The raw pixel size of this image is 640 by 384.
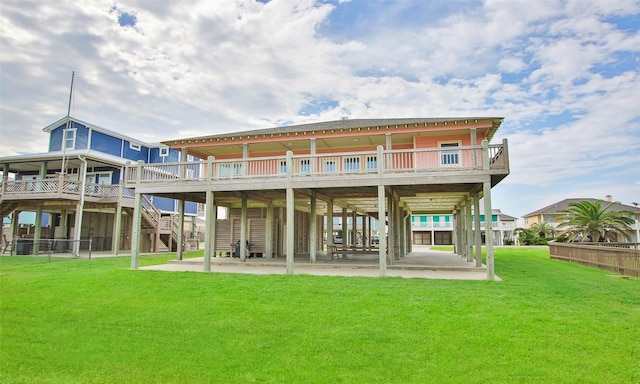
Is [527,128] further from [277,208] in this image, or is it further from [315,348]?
[315,348]

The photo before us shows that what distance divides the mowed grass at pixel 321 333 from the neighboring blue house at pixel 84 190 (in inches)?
508

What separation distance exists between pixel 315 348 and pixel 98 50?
17573 mm

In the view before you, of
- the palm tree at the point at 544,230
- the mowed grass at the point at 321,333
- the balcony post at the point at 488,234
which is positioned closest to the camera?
the mowed grass at the point at 321,333

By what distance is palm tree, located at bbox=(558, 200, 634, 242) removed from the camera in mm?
27719

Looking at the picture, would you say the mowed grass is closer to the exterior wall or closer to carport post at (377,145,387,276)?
carport post at (377,145,387,276)

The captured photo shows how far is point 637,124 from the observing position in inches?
Result: 951

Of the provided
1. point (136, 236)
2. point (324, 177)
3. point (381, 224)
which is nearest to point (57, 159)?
point (136, 236)

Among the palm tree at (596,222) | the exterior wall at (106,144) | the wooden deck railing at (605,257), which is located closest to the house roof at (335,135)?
the wooden deck railing at (605,257)

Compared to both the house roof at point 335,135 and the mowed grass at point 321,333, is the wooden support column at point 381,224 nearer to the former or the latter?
the mowed grass at point 321,333

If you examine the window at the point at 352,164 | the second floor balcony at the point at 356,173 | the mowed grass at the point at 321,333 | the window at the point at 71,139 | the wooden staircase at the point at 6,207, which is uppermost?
the window at the point at 71,139

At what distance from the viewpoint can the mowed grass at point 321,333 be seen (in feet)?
16.6

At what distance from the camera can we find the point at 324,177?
1368 cm

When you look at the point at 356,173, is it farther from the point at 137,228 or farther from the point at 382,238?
the point at 137,228

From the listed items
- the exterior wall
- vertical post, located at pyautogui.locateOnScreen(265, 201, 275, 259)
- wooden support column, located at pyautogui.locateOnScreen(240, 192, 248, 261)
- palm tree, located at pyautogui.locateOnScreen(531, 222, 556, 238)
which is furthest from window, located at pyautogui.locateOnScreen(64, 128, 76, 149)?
palm tree, located at pyautogui.locateOnScreen(531, 222, 556, 238)
